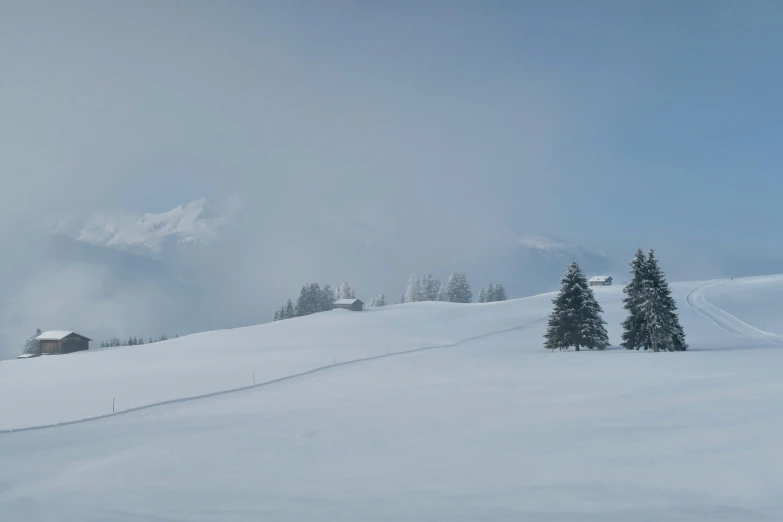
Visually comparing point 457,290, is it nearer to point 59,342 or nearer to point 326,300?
point 326,300

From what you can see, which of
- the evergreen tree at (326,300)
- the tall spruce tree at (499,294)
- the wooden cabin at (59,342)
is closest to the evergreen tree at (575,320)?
the wooden cabin at (59,342)

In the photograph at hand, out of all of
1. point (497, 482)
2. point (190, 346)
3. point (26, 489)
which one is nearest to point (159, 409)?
point (26, 489)

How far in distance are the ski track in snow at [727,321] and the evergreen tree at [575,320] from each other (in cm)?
1620

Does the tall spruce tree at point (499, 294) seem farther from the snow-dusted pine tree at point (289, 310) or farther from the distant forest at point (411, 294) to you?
the snow-dusted pine tree at point (289, 310)

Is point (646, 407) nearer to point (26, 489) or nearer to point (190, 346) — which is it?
point (26, 489)

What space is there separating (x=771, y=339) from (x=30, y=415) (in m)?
61.7

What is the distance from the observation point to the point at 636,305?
4500cm

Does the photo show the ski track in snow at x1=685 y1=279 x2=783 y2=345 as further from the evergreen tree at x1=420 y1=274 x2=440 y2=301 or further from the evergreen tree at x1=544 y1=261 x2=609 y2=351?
the evergreen tree at x1=420 y1=274 x2=440 y2=301

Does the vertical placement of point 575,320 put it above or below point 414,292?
below

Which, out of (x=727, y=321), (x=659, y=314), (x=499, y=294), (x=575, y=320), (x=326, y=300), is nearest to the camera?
(x=659, y=314)

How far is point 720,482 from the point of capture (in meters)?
12.5

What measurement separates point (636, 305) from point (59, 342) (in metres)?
82.9

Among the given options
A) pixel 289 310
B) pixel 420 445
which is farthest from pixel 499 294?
pixel 420 445

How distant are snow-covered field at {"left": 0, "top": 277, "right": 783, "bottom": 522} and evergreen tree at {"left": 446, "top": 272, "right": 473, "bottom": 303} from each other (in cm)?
10069
